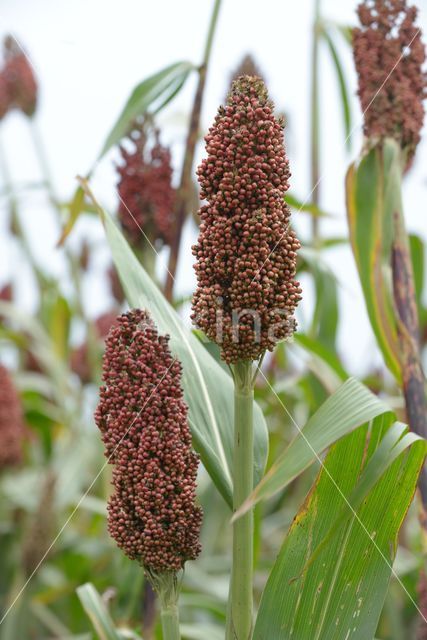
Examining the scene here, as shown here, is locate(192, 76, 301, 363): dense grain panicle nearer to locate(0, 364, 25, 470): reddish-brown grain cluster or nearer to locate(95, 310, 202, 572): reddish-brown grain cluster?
locate(95, 310, 202, 572): reddish-brown grain cluster

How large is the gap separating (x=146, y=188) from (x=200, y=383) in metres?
0.61

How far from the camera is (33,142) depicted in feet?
7.81

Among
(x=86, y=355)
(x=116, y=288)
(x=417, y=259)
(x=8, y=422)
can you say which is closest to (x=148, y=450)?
(x=417, y=259)

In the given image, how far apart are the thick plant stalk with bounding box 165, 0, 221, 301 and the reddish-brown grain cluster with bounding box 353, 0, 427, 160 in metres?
0.25

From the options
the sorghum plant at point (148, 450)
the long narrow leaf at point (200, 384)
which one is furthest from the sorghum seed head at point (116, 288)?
the sorghum plant at point (148, 450)

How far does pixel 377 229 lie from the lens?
127 centimetres

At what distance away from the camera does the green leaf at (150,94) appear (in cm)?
125

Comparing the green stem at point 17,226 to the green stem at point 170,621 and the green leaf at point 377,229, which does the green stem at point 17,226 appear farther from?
the green stem at point 170,621

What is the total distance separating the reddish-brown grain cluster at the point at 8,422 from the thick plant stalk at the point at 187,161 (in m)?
0.79

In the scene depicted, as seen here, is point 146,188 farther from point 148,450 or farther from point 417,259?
point 148,450

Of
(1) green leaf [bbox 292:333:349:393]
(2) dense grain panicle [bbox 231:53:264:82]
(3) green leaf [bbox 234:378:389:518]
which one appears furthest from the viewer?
(2) dense grain panicle [bbox 231:53:264:82]

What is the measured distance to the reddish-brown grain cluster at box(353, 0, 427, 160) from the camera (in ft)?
4.16

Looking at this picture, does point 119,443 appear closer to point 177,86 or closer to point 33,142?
point 177,86

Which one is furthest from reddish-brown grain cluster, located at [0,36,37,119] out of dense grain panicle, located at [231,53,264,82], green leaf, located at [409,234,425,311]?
green leaf, located at [409,234,425,311]
